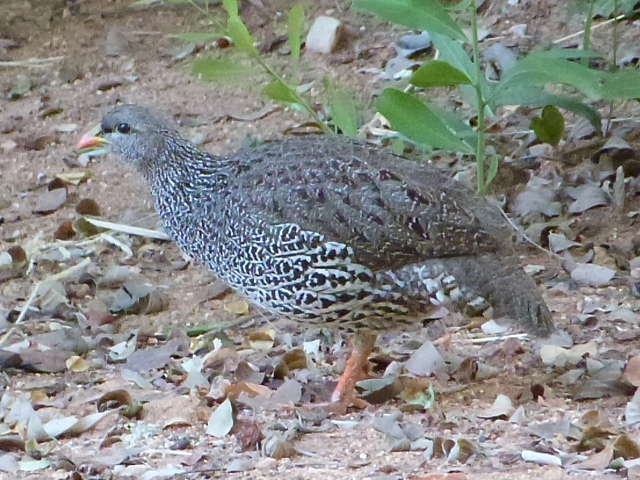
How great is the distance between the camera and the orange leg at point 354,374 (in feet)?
15.4

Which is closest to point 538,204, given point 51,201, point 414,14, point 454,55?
point 454,55

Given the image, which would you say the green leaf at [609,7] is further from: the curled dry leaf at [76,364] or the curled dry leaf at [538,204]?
the curled dry leaf at [76,364]

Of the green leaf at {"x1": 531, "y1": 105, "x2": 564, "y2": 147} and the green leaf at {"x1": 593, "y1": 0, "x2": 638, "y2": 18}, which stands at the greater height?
the green leaf at {"x1": 593, "y1": 0, "x2": 638, "y2": 18}

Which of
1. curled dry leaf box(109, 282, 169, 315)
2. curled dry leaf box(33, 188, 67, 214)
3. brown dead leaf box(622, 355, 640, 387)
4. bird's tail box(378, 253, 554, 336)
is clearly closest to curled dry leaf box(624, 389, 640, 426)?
brown dead leaf box(622, 355, 640, 387)

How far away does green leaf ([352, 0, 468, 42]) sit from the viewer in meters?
5.33

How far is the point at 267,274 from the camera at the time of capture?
4684 millimetres

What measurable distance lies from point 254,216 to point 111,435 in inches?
41.4

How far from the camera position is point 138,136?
557cm

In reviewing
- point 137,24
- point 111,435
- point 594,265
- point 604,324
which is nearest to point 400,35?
point 137,24

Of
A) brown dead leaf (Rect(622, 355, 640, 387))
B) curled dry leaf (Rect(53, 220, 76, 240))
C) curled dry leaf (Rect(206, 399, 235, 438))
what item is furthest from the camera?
curled dry leaf (Rect(53, 220, 76, 240))

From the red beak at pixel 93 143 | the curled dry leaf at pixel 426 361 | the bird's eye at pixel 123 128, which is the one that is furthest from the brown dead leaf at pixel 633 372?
the red beak at pixel 93 143

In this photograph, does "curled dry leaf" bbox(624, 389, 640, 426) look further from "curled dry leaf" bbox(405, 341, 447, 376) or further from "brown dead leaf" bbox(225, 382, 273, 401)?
"brown dead leaf" bbox(225, 382, 273, 401)

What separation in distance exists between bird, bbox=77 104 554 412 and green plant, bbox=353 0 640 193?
66cm

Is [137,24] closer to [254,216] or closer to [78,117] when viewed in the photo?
[78,117]
